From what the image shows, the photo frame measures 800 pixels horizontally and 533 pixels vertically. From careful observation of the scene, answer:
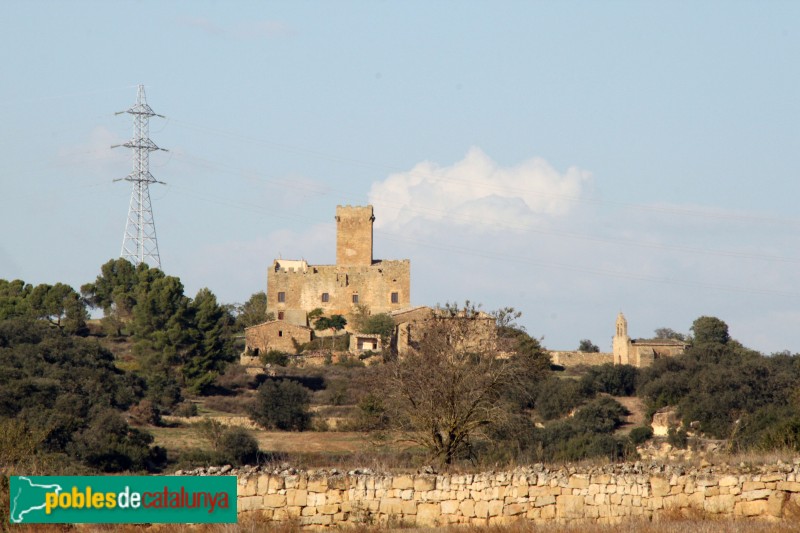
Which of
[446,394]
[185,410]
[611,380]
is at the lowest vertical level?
[185,410]

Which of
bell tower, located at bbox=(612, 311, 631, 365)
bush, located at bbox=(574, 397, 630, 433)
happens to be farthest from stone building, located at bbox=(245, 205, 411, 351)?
bush, located at bbox=(574, 397, 630, 433)

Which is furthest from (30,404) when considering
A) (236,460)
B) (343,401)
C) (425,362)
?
(425,362)

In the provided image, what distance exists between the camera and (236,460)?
115 feet

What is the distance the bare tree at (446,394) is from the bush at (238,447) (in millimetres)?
9224

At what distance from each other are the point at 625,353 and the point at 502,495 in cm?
4901

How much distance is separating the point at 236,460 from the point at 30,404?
9.02 m

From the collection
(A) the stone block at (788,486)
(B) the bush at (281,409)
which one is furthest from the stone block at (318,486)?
(B) the bush at (281,409)

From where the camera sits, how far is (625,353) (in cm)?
6359

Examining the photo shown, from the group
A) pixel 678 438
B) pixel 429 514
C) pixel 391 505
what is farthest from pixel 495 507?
pixel 678 438

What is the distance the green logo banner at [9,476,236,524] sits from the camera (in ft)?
47.0

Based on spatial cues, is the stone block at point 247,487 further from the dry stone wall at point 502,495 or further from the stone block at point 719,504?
the stone block at point 719,504

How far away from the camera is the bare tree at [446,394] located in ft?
81.7

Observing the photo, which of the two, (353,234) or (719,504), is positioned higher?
(353,234)

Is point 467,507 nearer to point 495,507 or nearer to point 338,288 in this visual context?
point 495,507
